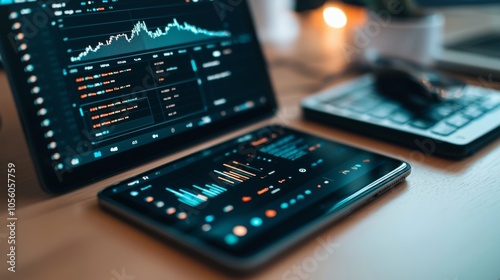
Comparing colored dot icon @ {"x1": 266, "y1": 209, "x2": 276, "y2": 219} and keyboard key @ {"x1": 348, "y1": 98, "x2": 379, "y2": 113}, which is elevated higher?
keyboard key @ {"x1": 348, "y1": 98, "x2": 379, "y2": 113}

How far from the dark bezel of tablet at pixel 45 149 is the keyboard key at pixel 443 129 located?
10.3 inches

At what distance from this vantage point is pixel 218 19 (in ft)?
2.20

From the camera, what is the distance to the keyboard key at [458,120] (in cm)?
63

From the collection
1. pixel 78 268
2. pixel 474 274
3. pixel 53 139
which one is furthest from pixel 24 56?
pixel 474 274

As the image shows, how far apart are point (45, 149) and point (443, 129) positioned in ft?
1.59

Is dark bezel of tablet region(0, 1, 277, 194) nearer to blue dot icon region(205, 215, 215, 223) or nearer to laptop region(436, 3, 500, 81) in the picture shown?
blue dot icon region(205, 215, 215, 223)

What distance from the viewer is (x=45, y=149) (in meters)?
0.50

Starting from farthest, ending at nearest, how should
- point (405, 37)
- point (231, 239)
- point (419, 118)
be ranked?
point (405, 37)
point (419, 118)
point (231, 239)

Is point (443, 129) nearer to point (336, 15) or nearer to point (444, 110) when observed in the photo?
point (444, 110)

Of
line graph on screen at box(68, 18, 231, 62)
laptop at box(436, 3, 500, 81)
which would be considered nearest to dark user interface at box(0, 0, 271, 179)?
line graph on screen at box(68, 18, 231, 62)

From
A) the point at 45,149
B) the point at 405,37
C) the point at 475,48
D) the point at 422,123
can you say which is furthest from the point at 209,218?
the point at 475,48

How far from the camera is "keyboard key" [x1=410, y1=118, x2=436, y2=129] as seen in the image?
0.63m

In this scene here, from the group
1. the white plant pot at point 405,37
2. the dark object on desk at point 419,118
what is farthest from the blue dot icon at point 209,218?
the white plant pot at point 405,37

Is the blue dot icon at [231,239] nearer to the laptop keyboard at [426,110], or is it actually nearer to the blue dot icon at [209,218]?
the blue dot icon at [209,218]
